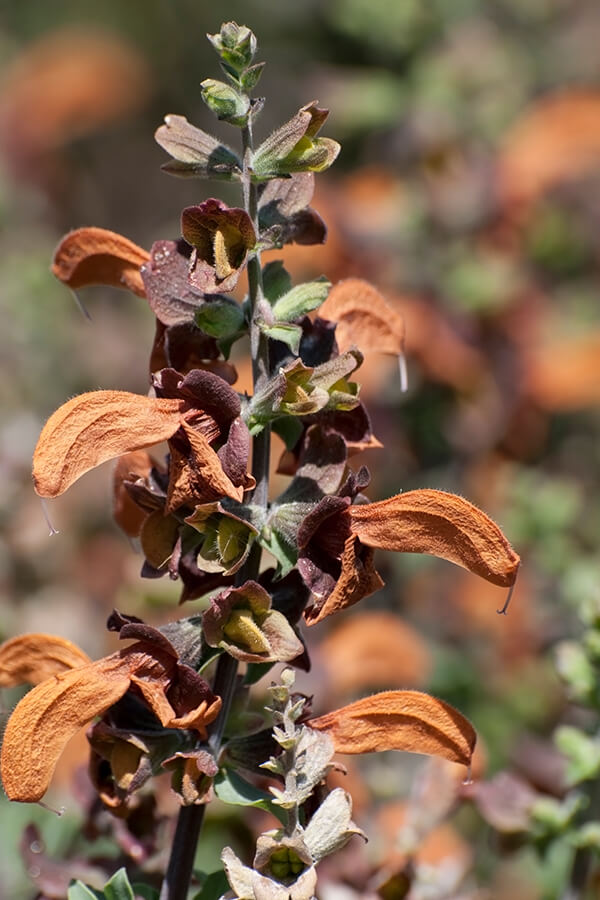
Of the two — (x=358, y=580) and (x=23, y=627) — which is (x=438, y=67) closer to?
(x=23, y=627)

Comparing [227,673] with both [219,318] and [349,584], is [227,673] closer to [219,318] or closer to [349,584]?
[349,584]

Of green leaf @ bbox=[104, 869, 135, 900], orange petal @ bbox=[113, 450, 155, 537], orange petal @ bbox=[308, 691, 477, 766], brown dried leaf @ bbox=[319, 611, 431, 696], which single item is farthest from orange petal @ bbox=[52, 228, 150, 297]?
brown dried leaf @ bbox=[319, 611, 431, 696]

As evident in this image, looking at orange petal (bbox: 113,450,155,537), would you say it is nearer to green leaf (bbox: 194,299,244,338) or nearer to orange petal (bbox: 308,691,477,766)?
green leaf (bbox: 194,299,244,338)

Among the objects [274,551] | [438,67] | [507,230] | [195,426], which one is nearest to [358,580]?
[274,551]

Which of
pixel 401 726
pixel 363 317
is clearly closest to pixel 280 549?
pixel 401 726

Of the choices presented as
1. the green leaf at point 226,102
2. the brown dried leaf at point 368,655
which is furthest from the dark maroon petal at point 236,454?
the brown dried leaf at point 368,655

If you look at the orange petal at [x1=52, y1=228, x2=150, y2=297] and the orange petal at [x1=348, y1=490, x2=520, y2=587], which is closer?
the orange petal at [x1=348, y1=490, x2=520, y2=587]

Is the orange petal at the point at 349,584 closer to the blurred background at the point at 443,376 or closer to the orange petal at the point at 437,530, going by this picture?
the orange petal at the point at 437,530
